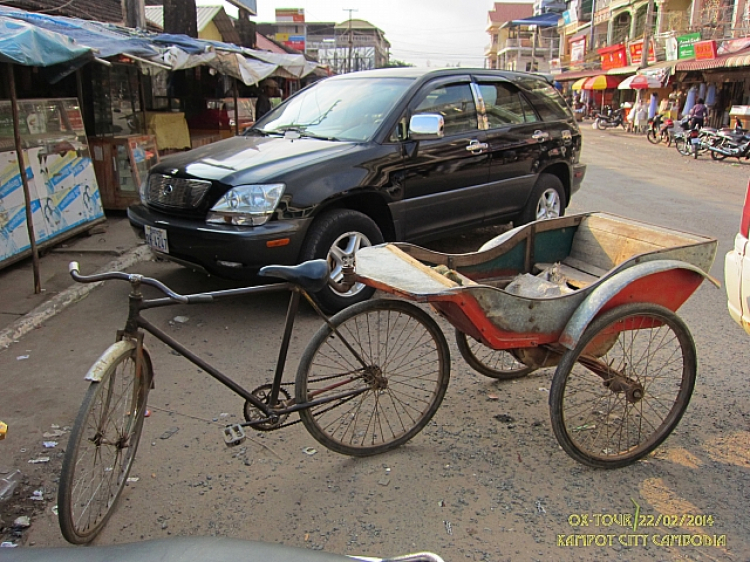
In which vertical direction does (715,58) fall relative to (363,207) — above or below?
above

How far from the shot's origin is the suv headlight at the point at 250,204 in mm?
4664

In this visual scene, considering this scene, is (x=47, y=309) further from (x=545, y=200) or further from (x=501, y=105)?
(x=545, y=200)

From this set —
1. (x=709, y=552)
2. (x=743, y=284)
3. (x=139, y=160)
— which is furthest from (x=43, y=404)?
(x=139, y=160)

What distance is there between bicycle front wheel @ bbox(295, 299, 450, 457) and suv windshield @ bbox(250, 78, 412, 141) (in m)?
2.54

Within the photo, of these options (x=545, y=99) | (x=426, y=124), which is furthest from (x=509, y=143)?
(x=426, y=124)

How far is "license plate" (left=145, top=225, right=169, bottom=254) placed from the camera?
4941mm

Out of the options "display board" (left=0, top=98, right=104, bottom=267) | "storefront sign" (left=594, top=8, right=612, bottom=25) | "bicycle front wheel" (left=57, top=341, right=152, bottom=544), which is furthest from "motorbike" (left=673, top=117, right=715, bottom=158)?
"storefront sign" (left=594, top=8, right=612, bottom=25)

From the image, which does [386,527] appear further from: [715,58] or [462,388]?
[715,58]

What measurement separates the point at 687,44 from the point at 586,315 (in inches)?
1140

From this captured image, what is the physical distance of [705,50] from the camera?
A: 2509 cm

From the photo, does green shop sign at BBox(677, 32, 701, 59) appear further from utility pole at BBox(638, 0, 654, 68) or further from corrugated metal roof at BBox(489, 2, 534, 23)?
corrugated metal roof at BBox(489, 2, 534, 23)

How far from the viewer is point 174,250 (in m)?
4.92

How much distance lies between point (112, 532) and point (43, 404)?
137cm

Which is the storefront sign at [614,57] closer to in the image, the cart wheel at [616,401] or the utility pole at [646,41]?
the utility pole at [646,41]
